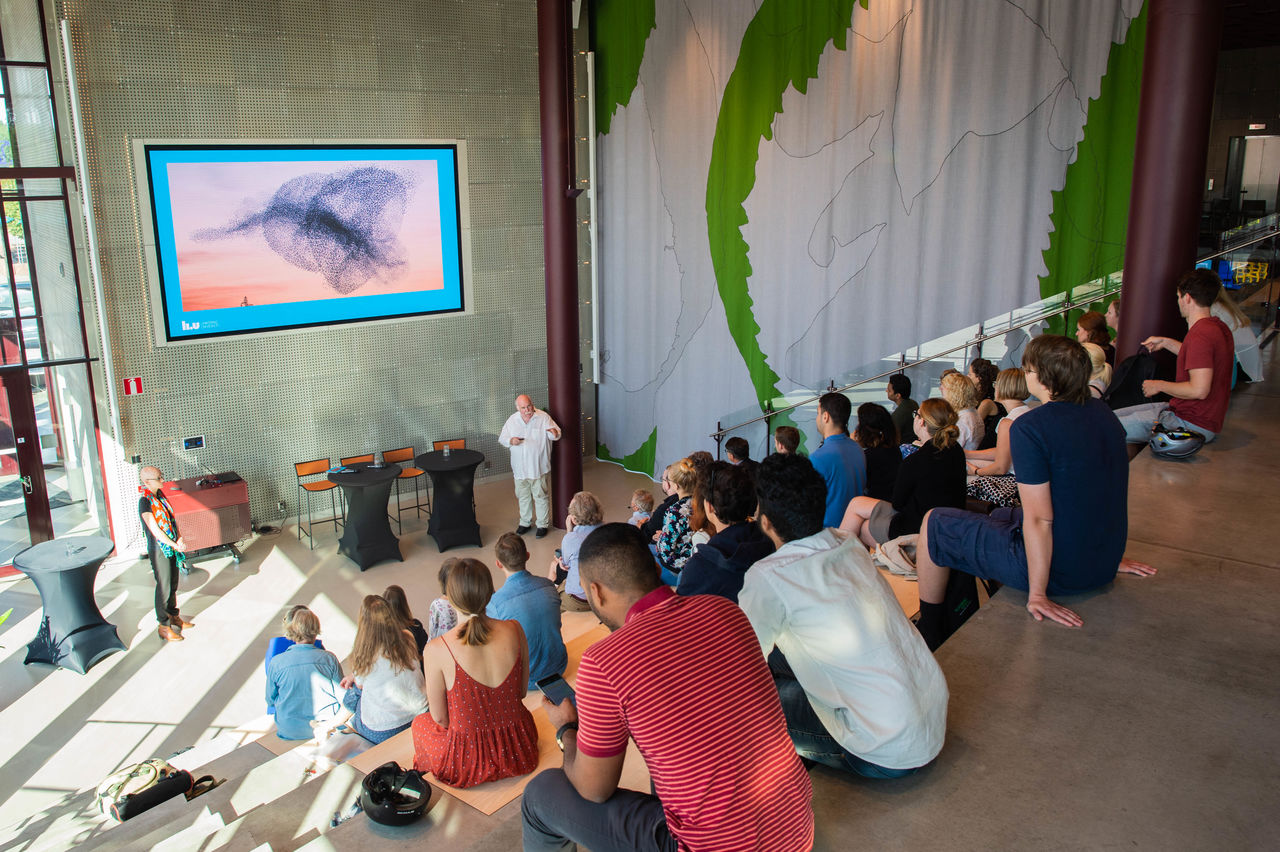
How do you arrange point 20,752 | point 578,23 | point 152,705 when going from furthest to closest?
point 578,23, point 152,705, point 20,752

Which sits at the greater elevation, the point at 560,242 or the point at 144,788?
the point at 560,242

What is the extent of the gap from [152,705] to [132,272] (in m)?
4.12

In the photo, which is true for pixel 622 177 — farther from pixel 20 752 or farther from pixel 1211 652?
pixel 1211 652

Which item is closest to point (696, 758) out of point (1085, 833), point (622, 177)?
point (1085, 833)

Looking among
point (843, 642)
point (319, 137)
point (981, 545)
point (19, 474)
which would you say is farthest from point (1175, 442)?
Result: point (19, 474)

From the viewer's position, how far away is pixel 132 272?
8828 mm

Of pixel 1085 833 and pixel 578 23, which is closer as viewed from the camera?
pixel 1085 833

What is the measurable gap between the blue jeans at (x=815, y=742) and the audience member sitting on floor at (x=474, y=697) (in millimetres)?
1477

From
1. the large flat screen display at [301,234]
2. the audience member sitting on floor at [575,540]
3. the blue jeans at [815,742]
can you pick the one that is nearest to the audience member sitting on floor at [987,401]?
the audience member sitting on floor at [575,540]

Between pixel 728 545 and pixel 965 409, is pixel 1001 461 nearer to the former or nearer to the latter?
pixel 965 409

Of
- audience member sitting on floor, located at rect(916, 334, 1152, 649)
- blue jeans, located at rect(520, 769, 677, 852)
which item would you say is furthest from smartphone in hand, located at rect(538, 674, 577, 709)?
audience member sitting on floor, located at rect(916, 334, 1152, 649)

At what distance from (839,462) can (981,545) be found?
1.73 m

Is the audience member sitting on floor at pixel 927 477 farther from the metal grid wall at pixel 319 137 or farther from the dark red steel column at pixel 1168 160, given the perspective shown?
the metal grid wall at pixel 319 137

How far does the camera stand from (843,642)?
8.36 ft
